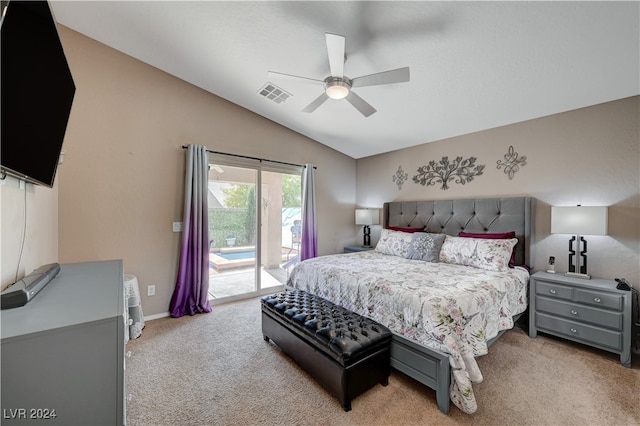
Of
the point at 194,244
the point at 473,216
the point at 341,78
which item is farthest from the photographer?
the point at 473,216

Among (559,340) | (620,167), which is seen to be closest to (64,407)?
(559,340)

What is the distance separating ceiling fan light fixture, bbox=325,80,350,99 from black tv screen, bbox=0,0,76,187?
70.2 inches

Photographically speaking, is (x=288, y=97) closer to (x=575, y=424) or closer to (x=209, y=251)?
(x=209, y=251)

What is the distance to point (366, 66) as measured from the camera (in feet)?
8.60

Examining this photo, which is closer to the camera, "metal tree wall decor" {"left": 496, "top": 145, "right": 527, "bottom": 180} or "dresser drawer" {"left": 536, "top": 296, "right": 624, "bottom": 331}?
"dresser drawer" {"left": 536, "top": 296, "right": 624, "bottom": 331}

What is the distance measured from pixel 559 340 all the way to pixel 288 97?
13.8 ft

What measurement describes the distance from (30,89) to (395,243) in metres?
3.82

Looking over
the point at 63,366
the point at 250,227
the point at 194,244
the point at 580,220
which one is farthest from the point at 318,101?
the point at 580,220

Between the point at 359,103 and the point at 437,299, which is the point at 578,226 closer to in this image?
the point at 437,299

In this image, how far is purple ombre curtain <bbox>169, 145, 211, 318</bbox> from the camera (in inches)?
135

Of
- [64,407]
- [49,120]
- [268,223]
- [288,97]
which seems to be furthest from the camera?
[268,223]

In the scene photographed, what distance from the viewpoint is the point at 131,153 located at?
3.20 metres

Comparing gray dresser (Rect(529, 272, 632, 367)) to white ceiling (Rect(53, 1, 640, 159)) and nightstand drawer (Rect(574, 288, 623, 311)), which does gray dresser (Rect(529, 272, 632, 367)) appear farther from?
white ceiling (Rect(53, 1, 640, 159))

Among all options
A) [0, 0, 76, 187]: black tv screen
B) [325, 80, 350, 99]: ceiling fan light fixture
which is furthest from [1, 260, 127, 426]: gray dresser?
[325, 80, 350, 99]: ceiling fan light fixture
